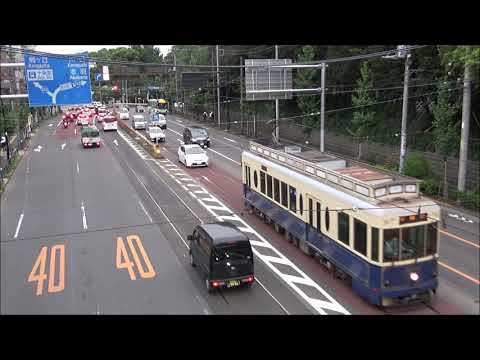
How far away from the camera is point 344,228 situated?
15.5 metres

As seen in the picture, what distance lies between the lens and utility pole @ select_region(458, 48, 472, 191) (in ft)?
82.4

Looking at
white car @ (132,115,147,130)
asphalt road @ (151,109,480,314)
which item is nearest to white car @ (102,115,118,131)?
white car @ (132,115,147,130)

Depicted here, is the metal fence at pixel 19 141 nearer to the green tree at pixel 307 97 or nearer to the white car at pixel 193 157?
the white car at pixel 193 157

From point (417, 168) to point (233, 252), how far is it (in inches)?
697

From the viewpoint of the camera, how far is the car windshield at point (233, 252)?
52.1 feet

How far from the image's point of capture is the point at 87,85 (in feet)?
83.6

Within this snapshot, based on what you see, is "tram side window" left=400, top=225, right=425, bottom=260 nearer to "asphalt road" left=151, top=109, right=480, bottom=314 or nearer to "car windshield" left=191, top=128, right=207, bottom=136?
"asphalt road" left=151, top=109, right=480, bottom=314

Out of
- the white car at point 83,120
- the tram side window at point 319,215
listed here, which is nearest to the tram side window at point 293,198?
the tram side window at point 319,215

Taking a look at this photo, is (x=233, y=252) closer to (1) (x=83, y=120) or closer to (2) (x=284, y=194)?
(2) (x=284, y=194)

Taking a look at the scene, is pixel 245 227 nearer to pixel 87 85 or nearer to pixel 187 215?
pixel 187 215

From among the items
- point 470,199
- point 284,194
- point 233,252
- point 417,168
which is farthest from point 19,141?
point 470,199

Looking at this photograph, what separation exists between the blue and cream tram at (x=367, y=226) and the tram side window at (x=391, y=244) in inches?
1.1

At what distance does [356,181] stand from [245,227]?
859cm

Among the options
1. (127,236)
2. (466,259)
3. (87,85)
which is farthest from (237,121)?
(466,259)
